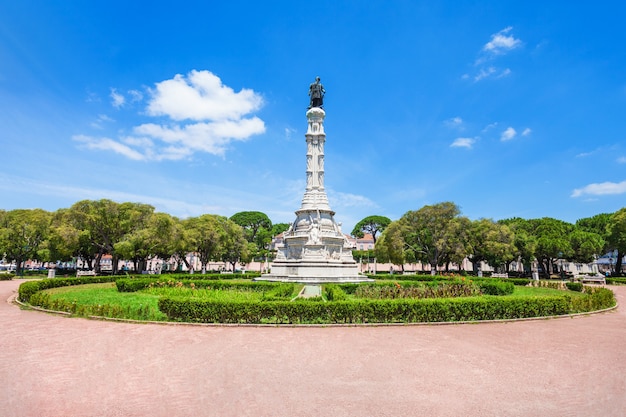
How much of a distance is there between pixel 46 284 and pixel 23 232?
2699 cm

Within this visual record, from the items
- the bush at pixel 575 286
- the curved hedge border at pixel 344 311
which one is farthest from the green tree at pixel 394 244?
the curved hedge border at pixel 344 311

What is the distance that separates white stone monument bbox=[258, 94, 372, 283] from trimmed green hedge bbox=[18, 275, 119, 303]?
636 inches

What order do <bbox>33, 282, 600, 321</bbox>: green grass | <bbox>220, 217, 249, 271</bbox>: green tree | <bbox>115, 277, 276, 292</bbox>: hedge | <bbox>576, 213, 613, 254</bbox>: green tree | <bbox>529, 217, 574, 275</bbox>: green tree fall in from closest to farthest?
<bbox>33, 282, 600, 321</bbox>: green grass < <bbox>115, 277, 276, 292</bbox>: hedge < <bbox>529, 217, 574, 275</bbox>: green tree < <bbox>220, 217, 249, 271</bbox>: green tree < <bbox>576, 213, 613, 254</bbox>: green tree

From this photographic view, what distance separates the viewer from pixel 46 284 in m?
26.1

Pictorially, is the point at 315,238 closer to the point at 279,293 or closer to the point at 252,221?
the point at 279,293

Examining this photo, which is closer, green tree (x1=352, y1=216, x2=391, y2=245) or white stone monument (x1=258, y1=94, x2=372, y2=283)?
white stone monument (x1=258, y1=94, x2=372, y2=283)

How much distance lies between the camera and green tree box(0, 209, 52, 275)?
45156mm

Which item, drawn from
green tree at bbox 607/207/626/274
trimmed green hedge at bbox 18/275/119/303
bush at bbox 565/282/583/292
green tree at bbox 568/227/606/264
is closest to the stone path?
trimmed green hedge at bbox 18/275/119/303

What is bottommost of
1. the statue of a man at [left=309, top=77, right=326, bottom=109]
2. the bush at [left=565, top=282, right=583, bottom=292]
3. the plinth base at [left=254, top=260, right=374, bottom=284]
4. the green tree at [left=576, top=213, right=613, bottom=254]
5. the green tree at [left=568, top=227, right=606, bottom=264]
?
the bush at [left=565, top=282, right=583, bottom=292]

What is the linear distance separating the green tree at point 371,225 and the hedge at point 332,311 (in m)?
86.6

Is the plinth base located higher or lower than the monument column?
lower

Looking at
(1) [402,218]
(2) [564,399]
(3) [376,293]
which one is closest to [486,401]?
(2) [564,399]

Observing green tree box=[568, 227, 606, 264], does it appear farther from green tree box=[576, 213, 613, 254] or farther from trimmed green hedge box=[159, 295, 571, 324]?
trimmed green hedge box=[159, 295, 571, 324]

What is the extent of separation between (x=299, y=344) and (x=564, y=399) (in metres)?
6.81
